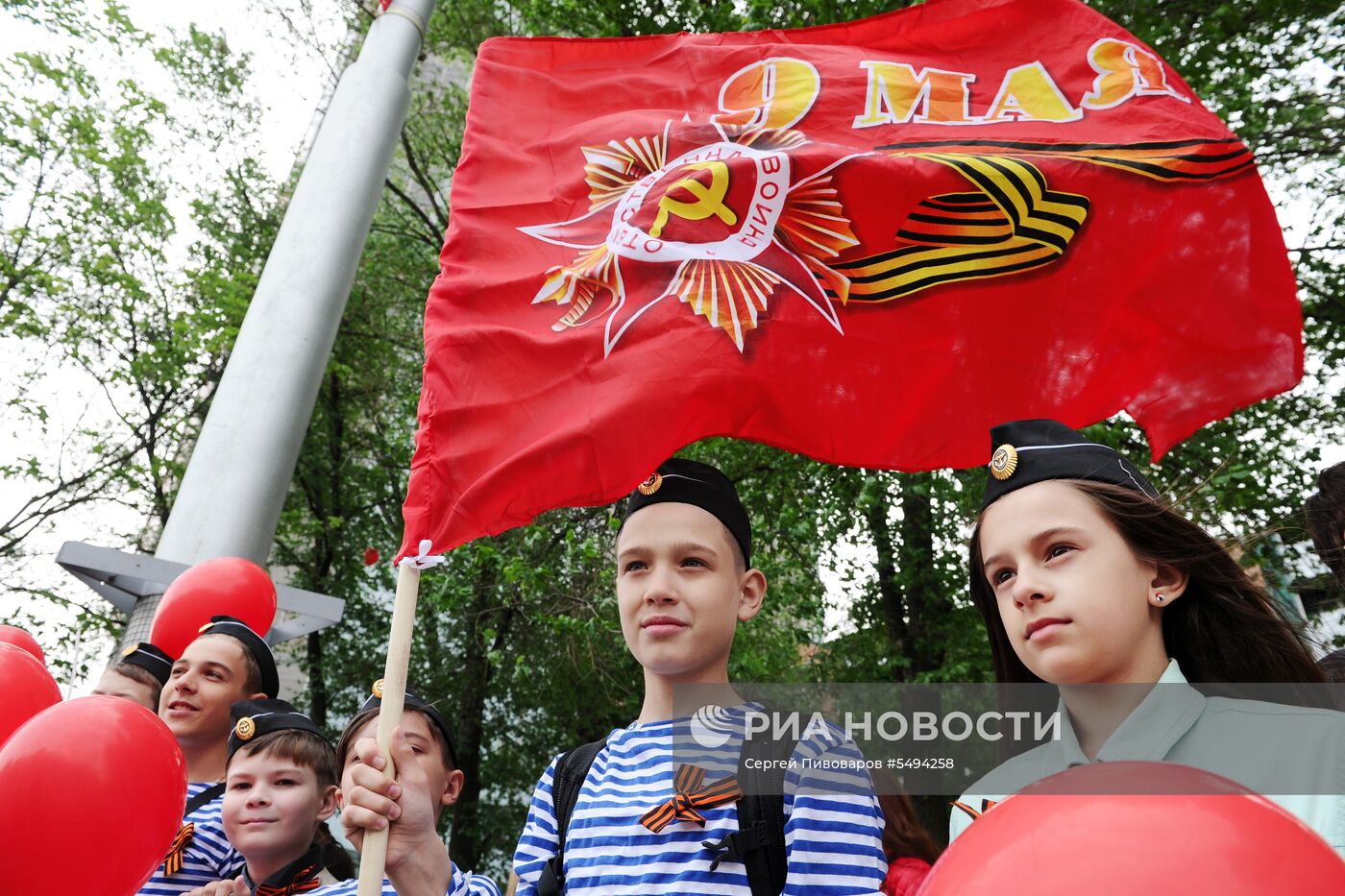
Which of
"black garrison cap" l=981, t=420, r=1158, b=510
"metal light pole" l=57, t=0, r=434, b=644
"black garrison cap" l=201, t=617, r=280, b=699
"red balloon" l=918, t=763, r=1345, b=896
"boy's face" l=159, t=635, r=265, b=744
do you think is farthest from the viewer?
"metal light pole" l=57, t=0, r=434, b=644

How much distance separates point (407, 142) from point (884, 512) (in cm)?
795

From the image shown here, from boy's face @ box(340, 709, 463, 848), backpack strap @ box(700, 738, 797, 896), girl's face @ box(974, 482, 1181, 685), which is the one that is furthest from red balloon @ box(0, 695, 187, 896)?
girl's face @ box(974, 482, 1181, 685)

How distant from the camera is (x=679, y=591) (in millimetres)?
2783

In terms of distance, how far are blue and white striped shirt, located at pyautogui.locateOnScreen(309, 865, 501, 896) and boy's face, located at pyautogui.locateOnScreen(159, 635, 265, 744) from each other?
92cm

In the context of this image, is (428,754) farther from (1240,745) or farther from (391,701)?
(1240,745)

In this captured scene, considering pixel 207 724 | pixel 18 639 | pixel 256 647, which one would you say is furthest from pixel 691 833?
pixel 18 639

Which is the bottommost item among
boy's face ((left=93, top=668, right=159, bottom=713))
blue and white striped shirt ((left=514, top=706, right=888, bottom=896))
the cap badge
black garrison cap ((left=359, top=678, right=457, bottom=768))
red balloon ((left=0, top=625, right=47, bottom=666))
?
blue and white striped shirt ((left=514, top=706, right=888, bottom=896))

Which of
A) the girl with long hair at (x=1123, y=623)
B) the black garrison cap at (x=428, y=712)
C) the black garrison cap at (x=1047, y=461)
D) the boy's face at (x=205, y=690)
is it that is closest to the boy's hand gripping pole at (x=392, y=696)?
the black garrison cap at (x=428, y=712)

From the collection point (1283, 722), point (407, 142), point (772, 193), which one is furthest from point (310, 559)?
point (1283, 722)

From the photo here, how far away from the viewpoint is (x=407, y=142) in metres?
14.4

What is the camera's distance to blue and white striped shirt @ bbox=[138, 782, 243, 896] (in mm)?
3695

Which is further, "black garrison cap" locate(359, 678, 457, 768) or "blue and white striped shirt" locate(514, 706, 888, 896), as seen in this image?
"black garrison cap" locate(359, 678, 457, 768)

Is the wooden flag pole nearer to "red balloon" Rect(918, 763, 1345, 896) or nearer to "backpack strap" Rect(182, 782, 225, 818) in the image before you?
"red balloon" Rect(918, 763, 1345, 896)

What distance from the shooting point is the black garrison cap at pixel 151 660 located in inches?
188
